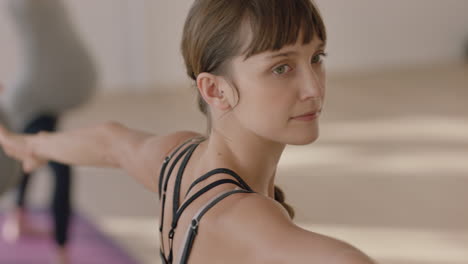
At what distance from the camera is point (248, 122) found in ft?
2.44

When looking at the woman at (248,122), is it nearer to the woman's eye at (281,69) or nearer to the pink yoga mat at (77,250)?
the woman's eye at (281,69)

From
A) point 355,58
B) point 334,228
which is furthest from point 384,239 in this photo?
point 355,58

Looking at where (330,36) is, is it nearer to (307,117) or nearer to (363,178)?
(363,178)

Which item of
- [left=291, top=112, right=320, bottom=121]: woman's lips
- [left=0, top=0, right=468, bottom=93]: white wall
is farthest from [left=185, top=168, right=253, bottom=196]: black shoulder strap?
[left=0, top=0, right=468, bottom=93]: white wall

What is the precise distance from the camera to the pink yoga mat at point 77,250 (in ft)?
9.12

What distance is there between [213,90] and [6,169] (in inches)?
24.6

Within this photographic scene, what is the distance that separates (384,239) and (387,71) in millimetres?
3394

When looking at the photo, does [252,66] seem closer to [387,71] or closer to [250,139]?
[250,139]

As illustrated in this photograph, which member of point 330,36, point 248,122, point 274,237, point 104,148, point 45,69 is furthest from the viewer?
point 330,36

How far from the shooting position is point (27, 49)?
6.53 feet

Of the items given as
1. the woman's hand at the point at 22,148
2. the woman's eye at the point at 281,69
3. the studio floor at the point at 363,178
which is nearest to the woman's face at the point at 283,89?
the woman's eye at the point at 281,69

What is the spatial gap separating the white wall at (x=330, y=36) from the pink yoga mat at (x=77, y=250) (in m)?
1.92

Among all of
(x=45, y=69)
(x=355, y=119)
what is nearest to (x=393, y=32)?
(x=355, y=119)

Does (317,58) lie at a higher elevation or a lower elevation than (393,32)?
higher
